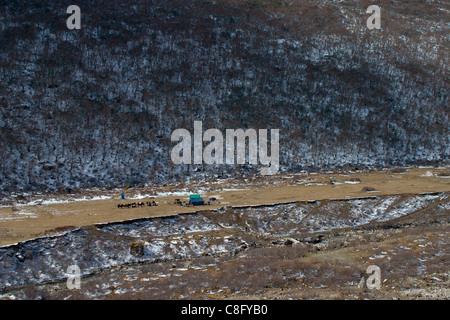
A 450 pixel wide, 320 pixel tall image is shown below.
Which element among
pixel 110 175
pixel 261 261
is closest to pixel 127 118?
pixel 110 175

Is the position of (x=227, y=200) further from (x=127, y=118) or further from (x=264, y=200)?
(x=127, y=118)

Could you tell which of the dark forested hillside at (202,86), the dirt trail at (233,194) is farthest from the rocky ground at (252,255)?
the dark forested hillside at (202,86)

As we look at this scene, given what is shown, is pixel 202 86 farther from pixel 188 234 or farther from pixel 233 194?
pixel 188 234

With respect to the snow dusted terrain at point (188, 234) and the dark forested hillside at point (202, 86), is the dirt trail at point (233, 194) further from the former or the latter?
the dark forested hillside at point (202, 86)

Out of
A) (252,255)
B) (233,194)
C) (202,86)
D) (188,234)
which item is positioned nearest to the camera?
(252,255)

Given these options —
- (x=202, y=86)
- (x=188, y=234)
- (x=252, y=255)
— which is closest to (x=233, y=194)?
(x=188, y=234)
